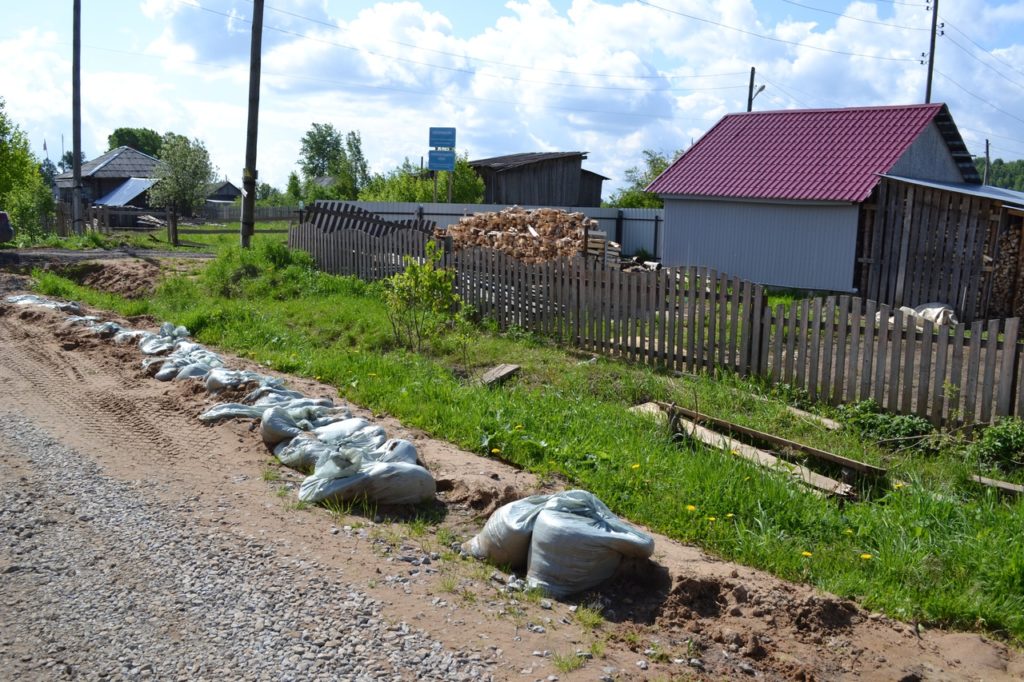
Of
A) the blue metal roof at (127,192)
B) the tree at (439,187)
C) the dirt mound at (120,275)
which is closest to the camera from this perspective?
the dirt mound at (120,275)

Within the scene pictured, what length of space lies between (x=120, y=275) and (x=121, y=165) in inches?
1693

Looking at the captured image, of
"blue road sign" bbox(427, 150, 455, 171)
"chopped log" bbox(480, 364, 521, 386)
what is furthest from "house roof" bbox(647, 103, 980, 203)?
"chopped log" bbox(480, 364, 521, 386)

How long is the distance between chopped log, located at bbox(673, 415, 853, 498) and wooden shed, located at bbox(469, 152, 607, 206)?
30.9 m

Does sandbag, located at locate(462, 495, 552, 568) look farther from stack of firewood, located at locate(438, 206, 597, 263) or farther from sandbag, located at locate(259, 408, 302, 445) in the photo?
stack of firewood, located at locate(438, 206, 597, 263)

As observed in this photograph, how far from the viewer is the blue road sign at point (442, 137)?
27297mm

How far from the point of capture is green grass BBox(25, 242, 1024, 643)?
16.6 feet

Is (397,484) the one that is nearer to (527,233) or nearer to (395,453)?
(395,453)

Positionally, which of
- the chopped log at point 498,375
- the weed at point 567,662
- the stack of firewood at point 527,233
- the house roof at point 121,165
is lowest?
the weed at point 567,662

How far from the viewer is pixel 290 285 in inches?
635

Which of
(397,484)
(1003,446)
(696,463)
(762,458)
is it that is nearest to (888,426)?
(1003,446)

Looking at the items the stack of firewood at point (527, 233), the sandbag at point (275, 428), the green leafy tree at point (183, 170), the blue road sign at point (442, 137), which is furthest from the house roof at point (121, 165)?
the sandbag at point (275, 428)

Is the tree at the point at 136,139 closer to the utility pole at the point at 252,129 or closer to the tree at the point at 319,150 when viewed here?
the tree at the point at 319,150

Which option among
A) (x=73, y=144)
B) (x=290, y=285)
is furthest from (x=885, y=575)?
(x=73, y=144)

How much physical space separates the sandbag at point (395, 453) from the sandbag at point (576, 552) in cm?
163
